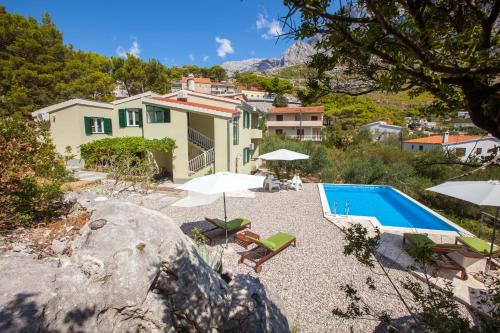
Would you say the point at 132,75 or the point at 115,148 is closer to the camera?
the point at 115,148

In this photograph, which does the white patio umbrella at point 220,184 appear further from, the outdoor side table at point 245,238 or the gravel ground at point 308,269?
the gravel ground at point 308,269

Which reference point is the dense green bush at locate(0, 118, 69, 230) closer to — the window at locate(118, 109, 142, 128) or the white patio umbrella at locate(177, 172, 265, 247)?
the white patio umbrella at locate(177, 172, 265, 247)

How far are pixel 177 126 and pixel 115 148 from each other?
4.49 metres

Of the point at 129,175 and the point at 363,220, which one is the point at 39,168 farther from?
the point at 363,220

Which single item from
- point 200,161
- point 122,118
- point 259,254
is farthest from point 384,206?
point 122,118

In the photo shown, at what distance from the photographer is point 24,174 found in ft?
18.0

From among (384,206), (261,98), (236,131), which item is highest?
(261,98)

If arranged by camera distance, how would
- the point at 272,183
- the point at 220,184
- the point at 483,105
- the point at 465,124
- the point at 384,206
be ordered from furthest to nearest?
1. the point at 272,183
2. the point at 384,206
3. the point at 220,184
4. the point at 465,124
5. the point at 483,105

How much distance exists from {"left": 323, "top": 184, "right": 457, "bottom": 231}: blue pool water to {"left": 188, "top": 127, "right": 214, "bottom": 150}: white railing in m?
9.27

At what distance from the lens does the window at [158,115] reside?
18031 mm

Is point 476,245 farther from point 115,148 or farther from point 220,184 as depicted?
point 115,148

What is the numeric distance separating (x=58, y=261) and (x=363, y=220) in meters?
10.9


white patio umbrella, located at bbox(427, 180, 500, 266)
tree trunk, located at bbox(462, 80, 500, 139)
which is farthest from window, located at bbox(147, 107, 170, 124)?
tree trunk, located at bbox(462, 80, 500, 139)

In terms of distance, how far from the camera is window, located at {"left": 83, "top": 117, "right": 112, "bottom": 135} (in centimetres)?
2036
